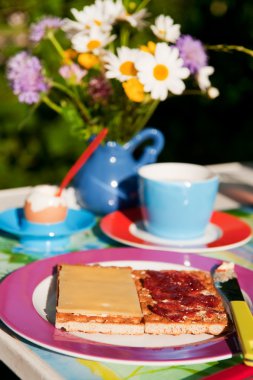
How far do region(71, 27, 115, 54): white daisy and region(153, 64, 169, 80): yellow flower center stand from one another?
0.13m

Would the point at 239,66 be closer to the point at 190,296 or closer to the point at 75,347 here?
the point at 190,296

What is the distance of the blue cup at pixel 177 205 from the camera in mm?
→ 1185

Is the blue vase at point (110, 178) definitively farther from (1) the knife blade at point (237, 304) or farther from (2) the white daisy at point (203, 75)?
(1) the knife blade at point (237, 304)

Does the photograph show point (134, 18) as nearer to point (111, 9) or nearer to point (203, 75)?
point (111, 9)

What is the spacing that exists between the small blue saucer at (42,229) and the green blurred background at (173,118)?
118 cm

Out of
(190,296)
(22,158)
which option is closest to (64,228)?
(190,296)

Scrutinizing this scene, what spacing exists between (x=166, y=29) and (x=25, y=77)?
27 centimetres

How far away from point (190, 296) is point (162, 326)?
87 mm

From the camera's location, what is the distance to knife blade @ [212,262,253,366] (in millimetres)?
763

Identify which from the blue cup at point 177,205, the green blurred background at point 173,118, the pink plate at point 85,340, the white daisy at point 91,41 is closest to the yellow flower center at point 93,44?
the white daisy at point 91,41

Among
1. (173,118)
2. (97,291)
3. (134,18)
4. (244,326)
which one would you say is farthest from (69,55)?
(173,118)

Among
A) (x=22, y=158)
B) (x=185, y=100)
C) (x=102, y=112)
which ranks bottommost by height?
(x=22, y=158)

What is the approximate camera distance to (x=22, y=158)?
114 inches

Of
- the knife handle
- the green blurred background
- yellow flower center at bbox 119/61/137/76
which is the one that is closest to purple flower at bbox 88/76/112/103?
yellow flower center at bbox 119/61/137/76
